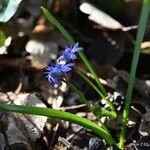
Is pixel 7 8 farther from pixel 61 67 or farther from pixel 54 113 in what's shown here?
pixel 54 113

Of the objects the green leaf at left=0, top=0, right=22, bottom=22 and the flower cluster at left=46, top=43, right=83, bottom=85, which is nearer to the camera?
the flower cluster at left=46, top=43, right=83, bottom=85

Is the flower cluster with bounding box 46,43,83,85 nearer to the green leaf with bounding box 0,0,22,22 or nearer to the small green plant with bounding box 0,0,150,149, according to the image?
the small green plant with bounding box 0,0,150,149

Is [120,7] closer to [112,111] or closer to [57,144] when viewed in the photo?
[112,111]

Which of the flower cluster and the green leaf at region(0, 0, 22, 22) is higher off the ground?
the green leaf at region(0, 0, 22, 22)

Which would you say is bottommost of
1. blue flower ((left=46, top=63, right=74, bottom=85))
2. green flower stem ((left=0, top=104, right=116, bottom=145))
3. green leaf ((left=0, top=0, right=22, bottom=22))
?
green flower stem ((left=0, top=104, right=116, bottom=145))

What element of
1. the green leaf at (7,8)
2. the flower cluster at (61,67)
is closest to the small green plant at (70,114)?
the flower cluster at (61,67)

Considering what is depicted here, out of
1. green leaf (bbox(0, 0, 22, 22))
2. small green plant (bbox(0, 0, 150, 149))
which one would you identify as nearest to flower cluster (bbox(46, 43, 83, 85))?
small green plant (bbox(0, 0, 150, 149))

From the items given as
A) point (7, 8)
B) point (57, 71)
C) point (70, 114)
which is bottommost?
point (70, 114)

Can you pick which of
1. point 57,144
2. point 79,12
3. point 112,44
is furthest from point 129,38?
point 57,144

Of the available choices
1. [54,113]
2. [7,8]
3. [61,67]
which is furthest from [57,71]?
[7,8]
